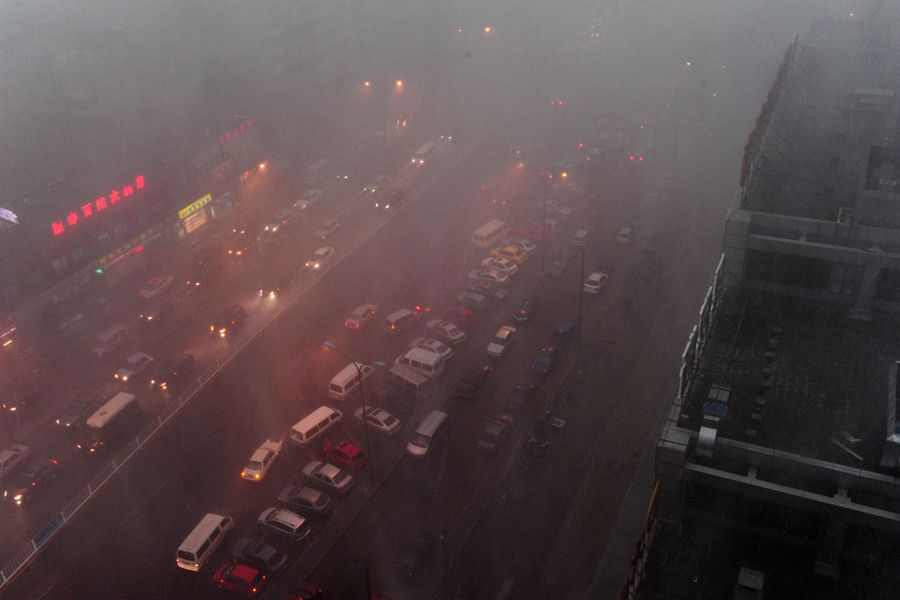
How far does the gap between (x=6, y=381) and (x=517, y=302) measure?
19.9 m

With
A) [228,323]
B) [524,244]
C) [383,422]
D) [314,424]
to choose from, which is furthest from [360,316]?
[524,244]

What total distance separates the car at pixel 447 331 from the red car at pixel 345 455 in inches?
266

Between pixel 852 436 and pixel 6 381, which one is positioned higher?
pixel 852 436

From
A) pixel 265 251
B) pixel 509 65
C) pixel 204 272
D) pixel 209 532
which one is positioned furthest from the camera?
pixel 509 65

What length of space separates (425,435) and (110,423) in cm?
1042

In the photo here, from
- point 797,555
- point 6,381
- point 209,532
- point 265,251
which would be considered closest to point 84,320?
point 6,381

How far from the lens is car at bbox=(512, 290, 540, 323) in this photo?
29.4m

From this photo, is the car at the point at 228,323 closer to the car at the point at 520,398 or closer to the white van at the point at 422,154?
the car at the point at 520,398

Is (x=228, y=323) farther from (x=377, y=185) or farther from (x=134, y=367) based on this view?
(x=377, y=185)

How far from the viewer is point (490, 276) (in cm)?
3212

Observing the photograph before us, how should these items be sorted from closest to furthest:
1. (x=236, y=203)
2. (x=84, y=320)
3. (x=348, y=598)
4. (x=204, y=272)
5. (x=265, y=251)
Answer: (x=348, y=598), (x=84, y=320), (x=204, y=272), (x=265, y=251), (x=236, y=203)

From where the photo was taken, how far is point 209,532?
65.9 ft

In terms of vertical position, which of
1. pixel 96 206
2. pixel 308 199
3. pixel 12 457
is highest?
pixel 96 206

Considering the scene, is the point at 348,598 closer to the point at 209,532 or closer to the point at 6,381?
the point at 209,532
